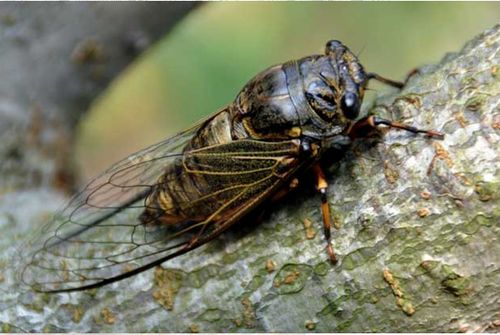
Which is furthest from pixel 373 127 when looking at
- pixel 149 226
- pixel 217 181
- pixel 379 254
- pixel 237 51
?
pixel 237 51

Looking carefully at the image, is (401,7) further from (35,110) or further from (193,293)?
(193,293)

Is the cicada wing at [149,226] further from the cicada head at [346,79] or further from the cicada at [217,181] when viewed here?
the cicada head at [346,79]

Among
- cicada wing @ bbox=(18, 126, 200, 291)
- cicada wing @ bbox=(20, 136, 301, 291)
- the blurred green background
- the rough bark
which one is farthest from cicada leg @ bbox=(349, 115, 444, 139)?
the blurred green background

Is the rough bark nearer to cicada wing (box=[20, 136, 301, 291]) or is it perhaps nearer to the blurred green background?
cicada wing (box=[20, 136, 301, 291])

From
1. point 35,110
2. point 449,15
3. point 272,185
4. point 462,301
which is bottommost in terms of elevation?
A: point 462,301

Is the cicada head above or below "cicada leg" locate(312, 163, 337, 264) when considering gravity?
above

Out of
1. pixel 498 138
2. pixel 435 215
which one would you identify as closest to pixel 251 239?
pixel 435 215
